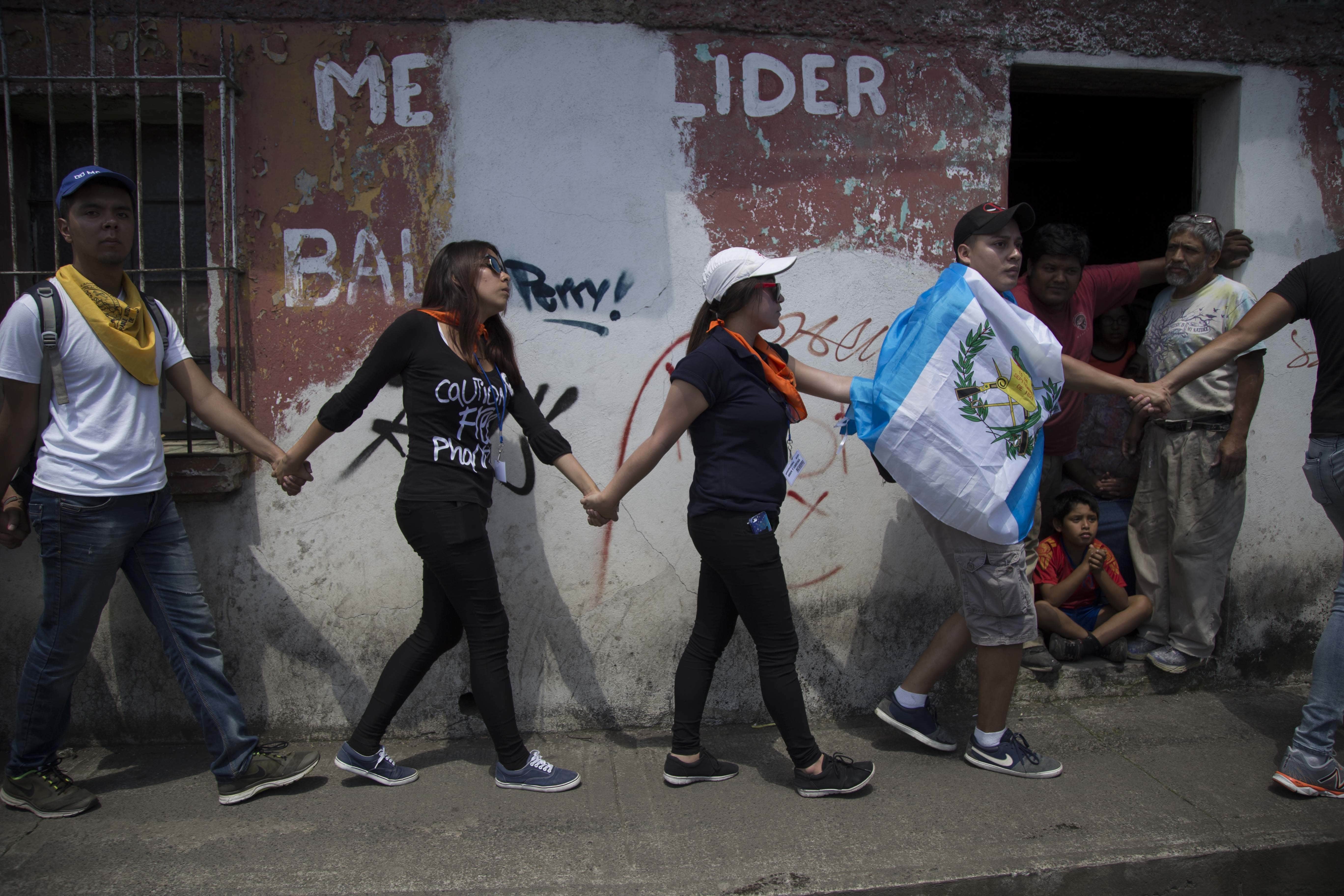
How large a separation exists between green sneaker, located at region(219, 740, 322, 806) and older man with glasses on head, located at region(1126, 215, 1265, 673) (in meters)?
3.28

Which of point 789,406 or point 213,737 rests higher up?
point 789,406

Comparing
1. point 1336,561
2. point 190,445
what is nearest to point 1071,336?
point 1336,561

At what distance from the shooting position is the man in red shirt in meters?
3.61

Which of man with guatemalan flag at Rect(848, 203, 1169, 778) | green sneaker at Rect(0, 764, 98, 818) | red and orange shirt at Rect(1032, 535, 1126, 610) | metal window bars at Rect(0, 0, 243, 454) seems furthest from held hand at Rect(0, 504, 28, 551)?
red and orange shirt at Rect(1032, 535, 1126, 610)

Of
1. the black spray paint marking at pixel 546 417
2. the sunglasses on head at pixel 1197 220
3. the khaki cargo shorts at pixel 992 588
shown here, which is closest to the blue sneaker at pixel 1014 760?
the khaki cargo shorts at pixel 992 588

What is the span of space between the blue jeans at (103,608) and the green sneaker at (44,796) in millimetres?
30

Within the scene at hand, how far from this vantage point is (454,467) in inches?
115

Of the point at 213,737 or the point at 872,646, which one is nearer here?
the point at 213,737

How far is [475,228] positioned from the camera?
3.45 meters

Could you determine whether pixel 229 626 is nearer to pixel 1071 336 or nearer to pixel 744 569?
pixel 744 569

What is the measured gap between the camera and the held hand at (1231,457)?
3.63 meters

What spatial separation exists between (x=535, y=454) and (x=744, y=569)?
0.90 m

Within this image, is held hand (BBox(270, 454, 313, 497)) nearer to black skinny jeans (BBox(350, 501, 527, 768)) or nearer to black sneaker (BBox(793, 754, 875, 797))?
black skinny jeans (BBox(350, 501, 527, 768))

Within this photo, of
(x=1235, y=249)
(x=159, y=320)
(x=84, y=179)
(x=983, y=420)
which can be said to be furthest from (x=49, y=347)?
(x=1235, y=249)
